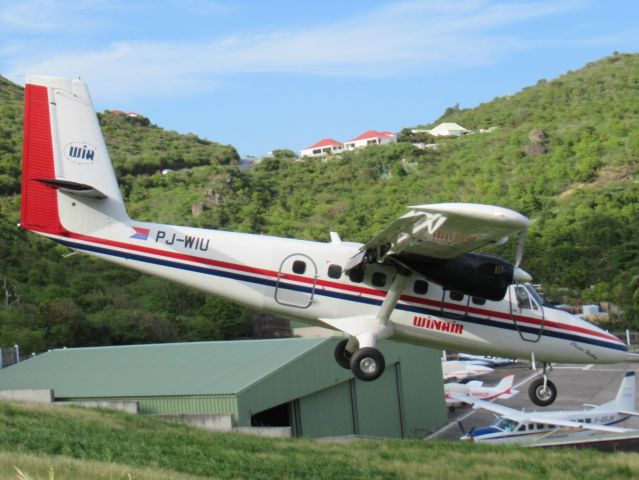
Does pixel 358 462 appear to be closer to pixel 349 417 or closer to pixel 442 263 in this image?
pixel 442 263

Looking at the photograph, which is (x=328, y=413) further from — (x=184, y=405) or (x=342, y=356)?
(x=342, y=356)

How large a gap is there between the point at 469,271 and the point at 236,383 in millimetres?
23394

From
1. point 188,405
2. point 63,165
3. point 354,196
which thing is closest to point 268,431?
point 188,405

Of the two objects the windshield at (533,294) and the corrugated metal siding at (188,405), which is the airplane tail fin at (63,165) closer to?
the windshield at (533,294)

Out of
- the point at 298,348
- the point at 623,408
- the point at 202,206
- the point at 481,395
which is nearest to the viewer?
the point at 298,348

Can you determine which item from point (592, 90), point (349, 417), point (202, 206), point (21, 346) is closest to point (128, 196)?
point (202, 206)

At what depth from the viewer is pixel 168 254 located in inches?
851

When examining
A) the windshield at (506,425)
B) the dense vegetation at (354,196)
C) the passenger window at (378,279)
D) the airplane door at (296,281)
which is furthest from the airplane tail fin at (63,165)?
the dense vegetation at (354,196)

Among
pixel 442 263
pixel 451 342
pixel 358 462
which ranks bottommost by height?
pixel 358 462

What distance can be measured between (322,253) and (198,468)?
7709mm

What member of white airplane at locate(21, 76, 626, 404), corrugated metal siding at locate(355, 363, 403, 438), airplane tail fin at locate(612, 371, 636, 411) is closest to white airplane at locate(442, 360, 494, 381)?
corrugated metal siding at locate(355, 363, 403, 438)

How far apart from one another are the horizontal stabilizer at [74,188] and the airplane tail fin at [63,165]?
24mm

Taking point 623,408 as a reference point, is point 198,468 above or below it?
above

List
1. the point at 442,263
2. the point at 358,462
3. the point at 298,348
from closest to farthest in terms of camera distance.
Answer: the point at 442,263 → the point at 358,462 → the point at 298,348
